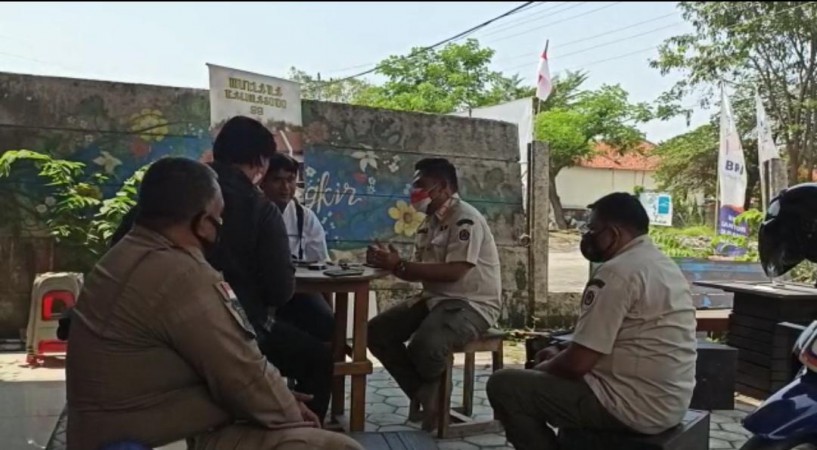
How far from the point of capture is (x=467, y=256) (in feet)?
11.6

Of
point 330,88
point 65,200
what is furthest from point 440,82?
point 65,200

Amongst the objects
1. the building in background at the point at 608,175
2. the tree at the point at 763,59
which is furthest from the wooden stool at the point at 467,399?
the tree at the point at 763,59

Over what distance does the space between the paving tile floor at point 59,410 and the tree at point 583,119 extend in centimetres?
314

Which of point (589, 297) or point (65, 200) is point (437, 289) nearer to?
point (589, 297)

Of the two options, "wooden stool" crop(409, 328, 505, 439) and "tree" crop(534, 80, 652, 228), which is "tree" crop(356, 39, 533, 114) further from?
"wooden stool" crop(409, 328, 505, 439)

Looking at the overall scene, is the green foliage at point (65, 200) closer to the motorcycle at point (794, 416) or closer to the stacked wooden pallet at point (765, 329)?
the stacked wooden pallet at point (765, 329)

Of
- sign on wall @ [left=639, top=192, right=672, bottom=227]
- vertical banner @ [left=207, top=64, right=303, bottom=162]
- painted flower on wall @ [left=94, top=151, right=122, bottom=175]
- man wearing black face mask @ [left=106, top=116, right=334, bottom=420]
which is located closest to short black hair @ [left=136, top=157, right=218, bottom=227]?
man wearing black face mask @ [left=106, top=116, right=334, bottom=420]

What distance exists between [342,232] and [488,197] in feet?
4.44

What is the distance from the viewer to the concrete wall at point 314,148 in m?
5.25

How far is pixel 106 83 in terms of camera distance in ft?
17.8

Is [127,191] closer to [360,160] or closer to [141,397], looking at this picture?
[360,160]

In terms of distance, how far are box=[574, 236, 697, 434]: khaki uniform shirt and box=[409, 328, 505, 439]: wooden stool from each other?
1.15 metres

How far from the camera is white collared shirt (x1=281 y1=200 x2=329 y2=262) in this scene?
13.8ft

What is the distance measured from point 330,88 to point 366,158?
0.84 m
